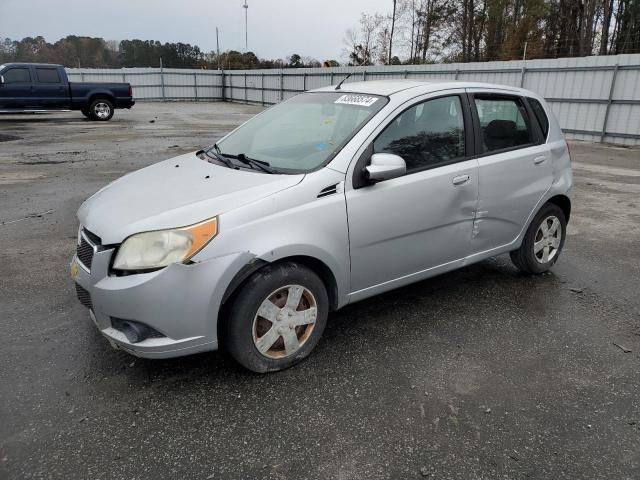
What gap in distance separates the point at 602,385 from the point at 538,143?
2.16 meters

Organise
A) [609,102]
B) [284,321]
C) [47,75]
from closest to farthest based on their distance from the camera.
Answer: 1. [284,321]
2. [609,102]
3. [47,75]

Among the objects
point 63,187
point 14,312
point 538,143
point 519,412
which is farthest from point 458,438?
point 63,187

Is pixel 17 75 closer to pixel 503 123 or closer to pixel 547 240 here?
pixel 503 123

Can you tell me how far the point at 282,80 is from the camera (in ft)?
99.5

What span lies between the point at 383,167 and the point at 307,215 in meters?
0.57

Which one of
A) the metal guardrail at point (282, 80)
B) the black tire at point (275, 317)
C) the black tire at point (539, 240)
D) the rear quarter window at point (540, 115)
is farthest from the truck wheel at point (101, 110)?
the black tire at point (275, 317)

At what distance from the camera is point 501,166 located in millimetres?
3857

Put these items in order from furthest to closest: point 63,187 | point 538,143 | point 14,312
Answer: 1. point 63,187
2. point 538,143
3. point 14,312

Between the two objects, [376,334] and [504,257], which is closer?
[376,334]

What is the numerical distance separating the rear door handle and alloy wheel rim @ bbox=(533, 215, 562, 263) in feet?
3.91

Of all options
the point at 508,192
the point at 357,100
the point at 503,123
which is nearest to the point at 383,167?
the point at 357,100

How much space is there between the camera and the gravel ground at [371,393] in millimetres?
2277

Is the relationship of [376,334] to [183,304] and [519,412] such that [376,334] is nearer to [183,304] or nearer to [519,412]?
[519,412]

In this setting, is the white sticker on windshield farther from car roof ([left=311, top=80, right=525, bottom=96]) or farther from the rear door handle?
the rear door handle
